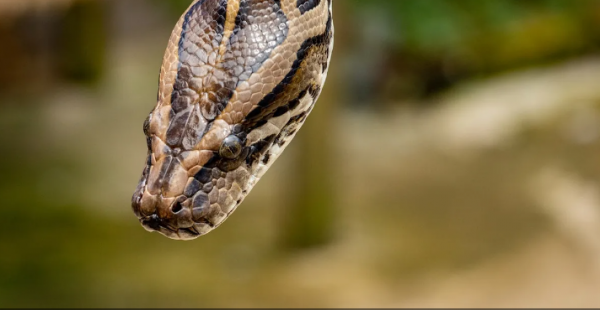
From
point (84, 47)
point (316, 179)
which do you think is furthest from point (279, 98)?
point (84, 47)

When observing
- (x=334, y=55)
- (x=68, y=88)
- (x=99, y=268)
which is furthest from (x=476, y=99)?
(x=68, y=88)

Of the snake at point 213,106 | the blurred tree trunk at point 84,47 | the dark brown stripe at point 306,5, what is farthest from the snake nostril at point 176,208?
the blurred tree trunk at point 84,47

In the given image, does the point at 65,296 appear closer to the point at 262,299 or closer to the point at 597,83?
the point at 262,299

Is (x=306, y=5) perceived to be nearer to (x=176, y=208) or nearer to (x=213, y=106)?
(x=213, y=106)

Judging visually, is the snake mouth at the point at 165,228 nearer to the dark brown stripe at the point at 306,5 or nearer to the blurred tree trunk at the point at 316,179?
the dark brown stripe at the point at 306,5

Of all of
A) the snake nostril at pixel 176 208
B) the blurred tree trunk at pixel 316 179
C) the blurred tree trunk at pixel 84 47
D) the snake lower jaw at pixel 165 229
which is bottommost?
the snake lower jaw at pixel 165 229

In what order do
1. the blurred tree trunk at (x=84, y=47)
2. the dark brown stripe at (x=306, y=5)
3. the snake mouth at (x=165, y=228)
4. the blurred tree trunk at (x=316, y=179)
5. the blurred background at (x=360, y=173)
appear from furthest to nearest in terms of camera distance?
the blurred tree trunk at (x=84, y=47), the blurred tree trunk at (x=316, y=179), the blurred background at (x=360, y=173), the dark brown stripe at (x=306, y=5), the snake mouth at (x=165, y=228)

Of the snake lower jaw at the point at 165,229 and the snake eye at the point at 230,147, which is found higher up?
the snake eye at the point at 230,147

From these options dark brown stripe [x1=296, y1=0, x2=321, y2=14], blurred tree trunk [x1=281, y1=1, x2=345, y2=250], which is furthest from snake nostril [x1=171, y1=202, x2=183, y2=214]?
blurred tree trunk [x1=281, y1=1, x2=345, y2=250]

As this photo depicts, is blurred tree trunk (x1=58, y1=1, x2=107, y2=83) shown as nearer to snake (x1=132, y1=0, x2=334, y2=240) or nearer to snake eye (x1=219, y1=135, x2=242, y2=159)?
snake (x1=132, y1=0, x2=334, y2=240)
